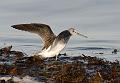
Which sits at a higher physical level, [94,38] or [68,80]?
[94,38]

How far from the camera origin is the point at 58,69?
13.1 metres

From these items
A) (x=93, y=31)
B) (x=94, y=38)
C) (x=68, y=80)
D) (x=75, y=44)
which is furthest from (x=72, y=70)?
(x=93, y=31)

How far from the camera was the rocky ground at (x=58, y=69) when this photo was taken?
36.7 ft

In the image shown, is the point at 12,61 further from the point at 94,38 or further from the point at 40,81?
the point at 94,38

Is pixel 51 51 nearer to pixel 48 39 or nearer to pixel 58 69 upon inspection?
pixel 48 39

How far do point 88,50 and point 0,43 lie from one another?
3.98m

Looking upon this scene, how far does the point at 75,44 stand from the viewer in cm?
2191

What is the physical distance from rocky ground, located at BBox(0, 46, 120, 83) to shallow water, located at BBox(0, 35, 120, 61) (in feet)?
5.31

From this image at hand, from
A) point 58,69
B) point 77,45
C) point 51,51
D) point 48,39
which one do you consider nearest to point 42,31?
point 48,39

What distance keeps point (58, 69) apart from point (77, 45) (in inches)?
335

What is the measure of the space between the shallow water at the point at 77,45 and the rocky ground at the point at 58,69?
1619 mm

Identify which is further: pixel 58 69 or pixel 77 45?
pixel 77 45

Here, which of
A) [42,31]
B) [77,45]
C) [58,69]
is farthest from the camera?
[77,45]

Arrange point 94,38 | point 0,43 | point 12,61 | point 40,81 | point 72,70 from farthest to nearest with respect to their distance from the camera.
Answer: point 94,38 → point 0,43 → point 12,61 → point 72,70 → point 40,81
